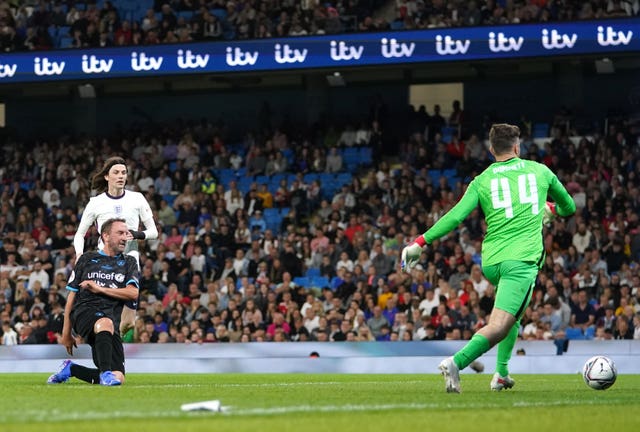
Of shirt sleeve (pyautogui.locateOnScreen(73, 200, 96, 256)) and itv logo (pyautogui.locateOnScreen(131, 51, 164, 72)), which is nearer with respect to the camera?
shirt sleeve (pyautogui.locateOnScreen(73, 200, 96, 256))

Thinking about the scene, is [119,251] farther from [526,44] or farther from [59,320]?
[526,44]

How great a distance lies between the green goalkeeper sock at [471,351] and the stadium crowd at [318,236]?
1179 cm

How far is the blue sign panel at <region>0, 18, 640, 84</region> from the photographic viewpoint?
25.5 m

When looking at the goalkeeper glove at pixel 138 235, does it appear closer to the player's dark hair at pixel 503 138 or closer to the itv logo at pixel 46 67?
the player's dark hair at pixel 503 138

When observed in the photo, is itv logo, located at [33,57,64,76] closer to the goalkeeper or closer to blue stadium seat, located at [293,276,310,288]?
blue stadium seat, located at [293,276,310,288]

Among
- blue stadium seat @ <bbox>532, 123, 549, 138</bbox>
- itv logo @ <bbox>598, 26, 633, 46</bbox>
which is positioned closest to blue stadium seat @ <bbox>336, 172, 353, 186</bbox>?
blue stadium seat @ <bbox>532, 123, 549, 138</bbox>

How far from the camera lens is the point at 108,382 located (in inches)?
427

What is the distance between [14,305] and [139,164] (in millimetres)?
6188

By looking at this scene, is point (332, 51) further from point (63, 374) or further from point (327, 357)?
point (63, 374)

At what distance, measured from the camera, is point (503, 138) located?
10.0 m

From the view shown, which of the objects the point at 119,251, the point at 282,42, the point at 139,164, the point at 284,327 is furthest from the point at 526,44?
the point at 119,251

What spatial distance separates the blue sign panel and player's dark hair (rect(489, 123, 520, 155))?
16.0 metres

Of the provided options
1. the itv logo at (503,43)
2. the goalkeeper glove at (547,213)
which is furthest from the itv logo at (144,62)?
the goalkeeper glove at (547,213)

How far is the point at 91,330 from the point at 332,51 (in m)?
16.9
